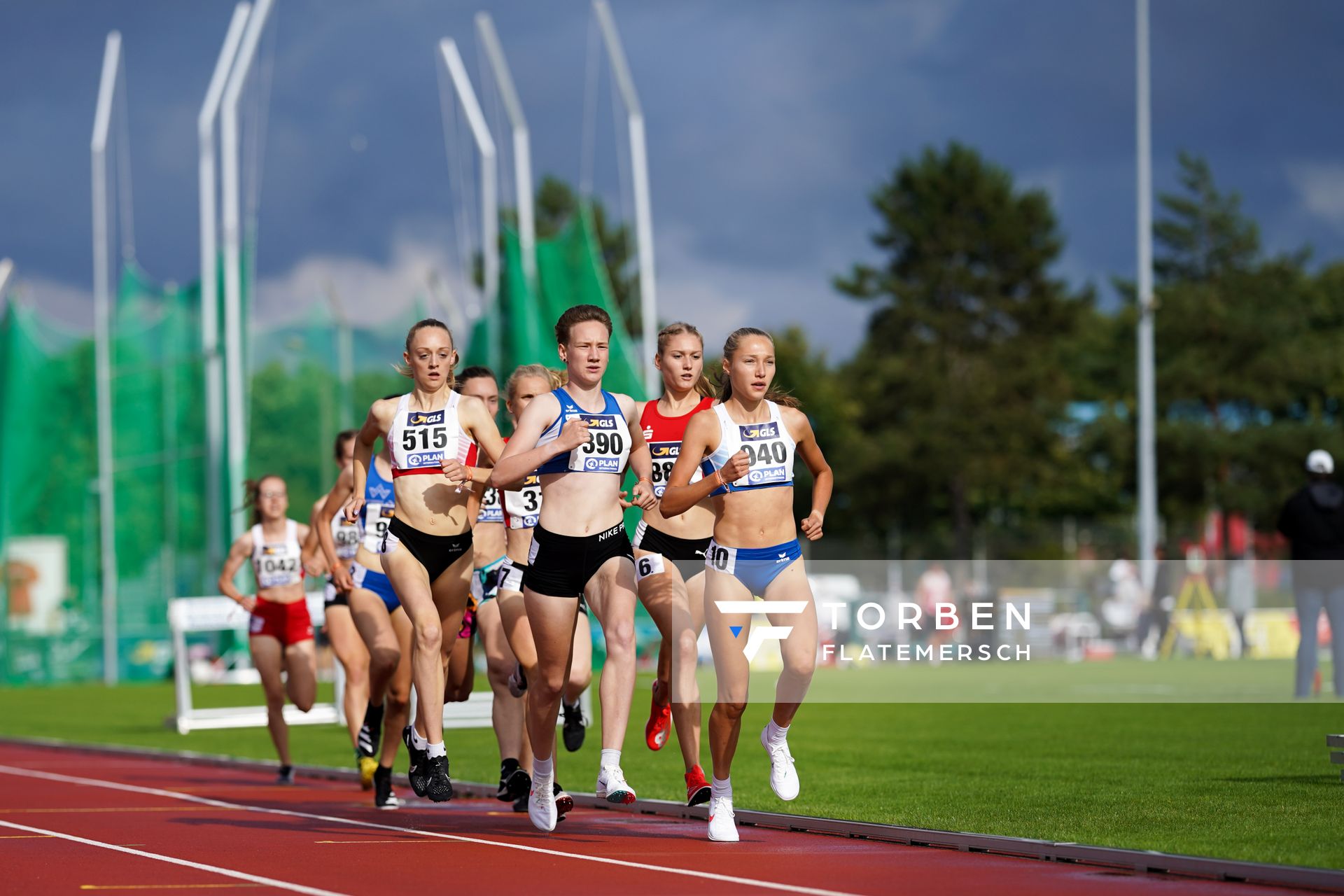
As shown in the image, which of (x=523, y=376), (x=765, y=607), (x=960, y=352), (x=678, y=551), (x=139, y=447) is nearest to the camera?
(x=765, y=607)

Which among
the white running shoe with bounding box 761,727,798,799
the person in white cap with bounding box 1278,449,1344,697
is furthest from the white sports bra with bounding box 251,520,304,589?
the person in white cap with bounding box 1278,449,1344,697

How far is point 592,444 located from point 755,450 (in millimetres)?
878

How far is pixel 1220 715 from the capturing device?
2005 cm

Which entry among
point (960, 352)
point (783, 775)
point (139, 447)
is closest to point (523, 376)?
point (783, 775)

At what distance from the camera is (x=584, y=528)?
10406 mm

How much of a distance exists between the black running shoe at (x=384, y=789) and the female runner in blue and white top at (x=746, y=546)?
113 inches

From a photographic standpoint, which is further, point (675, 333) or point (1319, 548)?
point (1319, 548)

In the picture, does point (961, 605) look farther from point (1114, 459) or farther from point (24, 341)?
point (1114, 459)

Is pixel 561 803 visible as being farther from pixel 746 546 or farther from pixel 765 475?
pixel 765 475

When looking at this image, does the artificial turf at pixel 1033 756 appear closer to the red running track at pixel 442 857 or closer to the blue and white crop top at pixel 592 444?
the red running track at pixel 442 857

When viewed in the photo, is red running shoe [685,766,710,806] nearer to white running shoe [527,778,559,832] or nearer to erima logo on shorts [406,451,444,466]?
white running shoe [527,778,559,832]

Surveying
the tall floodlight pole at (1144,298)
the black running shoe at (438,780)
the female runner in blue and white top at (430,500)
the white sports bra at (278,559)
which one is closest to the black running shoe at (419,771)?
the black running shoe at (438,780)

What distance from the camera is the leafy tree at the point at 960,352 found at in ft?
258

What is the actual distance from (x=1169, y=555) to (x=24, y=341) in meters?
30.6
